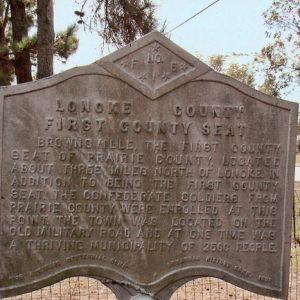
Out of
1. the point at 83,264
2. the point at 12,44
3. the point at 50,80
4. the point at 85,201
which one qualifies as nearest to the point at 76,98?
the point at 50,80

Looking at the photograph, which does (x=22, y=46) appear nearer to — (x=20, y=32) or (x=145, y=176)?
(x=20, y=32)

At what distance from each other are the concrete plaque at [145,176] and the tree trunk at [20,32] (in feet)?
27.2

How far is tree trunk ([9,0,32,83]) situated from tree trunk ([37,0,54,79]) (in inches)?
76.0

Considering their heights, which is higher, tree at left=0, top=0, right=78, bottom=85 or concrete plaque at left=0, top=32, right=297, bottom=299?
tree at left=0, top=0, right=78, bottom=85

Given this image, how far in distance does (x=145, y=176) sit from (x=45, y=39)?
647 centimetres

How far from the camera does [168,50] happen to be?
3.67 metres

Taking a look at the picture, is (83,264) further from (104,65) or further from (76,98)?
(104,65)

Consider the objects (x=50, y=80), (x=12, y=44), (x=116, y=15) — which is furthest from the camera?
(x=12, y=44)

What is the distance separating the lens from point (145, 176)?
12.0ft

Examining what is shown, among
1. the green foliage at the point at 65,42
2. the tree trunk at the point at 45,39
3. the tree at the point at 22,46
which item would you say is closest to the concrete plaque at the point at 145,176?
the tree trunk at the point at 45,39

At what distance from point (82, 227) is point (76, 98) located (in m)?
0.87

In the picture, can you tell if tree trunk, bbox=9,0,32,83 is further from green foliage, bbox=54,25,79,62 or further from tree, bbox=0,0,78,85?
green foliage, bbox=54,25,79,62

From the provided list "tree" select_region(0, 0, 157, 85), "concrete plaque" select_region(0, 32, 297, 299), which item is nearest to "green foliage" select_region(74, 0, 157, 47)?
"tree" select_region(0, 0, 157, 85)

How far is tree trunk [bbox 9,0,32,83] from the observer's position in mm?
11596
